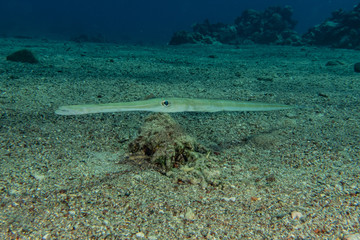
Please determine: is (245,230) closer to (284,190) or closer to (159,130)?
(284,190)

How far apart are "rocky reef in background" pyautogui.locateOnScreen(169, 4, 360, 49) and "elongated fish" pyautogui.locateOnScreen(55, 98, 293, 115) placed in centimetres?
1899

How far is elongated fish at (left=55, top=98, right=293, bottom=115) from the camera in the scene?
7.49ft

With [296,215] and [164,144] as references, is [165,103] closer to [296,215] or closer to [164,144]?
[164,144]

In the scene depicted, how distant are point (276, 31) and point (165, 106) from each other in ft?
89.4

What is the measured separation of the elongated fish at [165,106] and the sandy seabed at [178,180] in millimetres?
541

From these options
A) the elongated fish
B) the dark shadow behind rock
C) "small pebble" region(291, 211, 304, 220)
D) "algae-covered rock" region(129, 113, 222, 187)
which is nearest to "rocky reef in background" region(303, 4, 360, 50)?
the elongated fish

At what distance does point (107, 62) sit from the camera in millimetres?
8922

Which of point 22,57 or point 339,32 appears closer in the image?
point 22,57

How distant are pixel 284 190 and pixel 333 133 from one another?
2121mm

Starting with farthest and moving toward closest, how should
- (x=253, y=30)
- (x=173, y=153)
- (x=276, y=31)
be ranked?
(x=253, y=30)
(x=276, y=31)
(x=173, y=153)

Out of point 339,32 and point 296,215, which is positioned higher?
point 339,32

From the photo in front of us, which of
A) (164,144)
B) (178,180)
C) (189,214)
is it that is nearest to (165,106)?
(164,144)

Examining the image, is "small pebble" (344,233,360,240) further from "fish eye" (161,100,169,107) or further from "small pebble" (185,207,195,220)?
"fish eye" (161,100,169,107)

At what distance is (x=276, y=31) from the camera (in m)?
25.6
